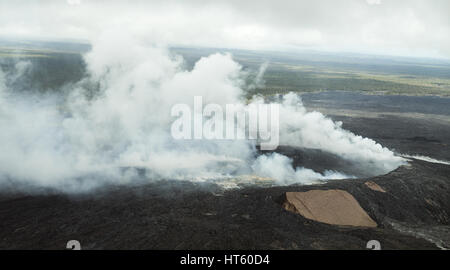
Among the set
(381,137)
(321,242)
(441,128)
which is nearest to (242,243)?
(321,242)

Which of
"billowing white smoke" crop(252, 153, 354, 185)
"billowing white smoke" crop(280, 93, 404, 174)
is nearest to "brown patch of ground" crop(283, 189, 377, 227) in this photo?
"billowing white smoke" crop(252, 153, 354, 185)

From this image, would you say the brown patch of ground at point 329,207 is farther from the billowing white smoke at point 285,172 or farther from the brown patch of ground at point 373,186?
the billowing white smoke at point 285,172

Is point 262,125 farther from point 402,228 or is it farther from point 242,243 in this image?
point 242,243

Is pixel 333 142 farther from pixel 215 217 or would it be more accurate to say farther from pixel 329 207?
pixel 215 217

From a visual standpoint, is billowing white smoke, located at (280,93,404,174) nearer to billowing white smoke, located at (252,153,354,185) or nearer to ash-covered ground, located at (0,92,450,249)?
ash-covered ground, located at (0,92,450,249)

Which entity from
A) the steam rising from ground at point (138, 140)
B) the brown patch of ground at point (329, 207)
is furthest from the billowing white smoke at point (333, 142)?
the brown patch of ground at point (329, 207)

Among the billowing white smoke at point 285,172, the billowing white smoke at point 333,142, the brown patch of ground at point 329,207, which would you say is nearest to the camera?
the brown patch of ground at point 329,207
